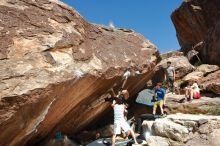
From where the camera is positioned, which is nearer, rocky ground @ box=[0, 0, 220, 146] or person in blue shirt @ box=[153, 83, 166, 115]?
rocky ground @ box=[0, 0, 220, 146]

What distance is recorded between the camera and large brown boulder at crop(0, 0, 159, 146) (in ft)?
32.9

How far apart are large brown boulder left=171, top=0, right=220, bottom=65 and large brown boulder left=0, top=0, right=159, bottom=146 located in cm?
1206

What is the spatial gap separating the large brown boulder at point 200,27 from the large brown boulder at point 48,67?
12.1 metres

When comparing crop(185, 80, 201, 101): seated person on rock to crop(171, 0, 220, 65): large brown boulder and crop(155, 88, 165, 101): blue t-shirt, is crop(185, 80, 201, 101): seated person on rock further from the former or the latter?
crop(171, 0, 220, 65): large brown boulder

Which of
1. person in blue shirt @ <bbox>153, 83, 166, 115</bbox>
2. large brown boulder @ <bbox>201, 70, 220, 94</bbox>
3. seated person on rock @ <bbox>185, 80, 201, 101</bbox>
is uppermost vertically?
large brown boulder @ <bbox>201, 70, 220, 94</bbox>

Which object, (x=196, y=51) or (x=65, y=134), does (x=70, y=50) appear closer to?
(x=65, y=134)

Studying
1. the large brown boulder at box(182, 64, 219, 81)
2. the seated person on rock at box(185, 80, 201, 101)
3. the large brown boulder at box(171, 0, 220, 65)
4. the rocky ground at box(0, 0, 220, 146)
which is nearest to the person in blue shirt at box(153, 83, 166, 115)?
the rocky ground at box(0, 0, 220, 146)

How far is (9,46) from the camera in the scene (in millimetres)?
10148

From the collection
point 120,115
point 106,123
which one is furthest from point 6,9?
point 106,123

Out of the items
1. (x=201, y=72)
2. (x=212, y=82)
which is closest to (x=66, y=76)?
(x=212, y=82)

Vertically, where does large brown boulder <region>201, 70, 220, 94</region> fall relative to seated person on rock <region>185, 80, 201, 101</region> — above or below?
above

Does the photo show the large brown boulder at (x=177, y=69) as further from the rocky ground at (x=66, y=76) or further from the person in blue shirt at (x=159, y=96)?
the person in blue shirt at (x=159, y=96)

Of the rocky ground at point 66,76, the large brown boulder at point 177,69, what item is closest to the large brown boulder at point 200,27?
the large brown boulder at point 177,69

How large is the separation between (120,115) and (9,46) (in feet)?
13.1
